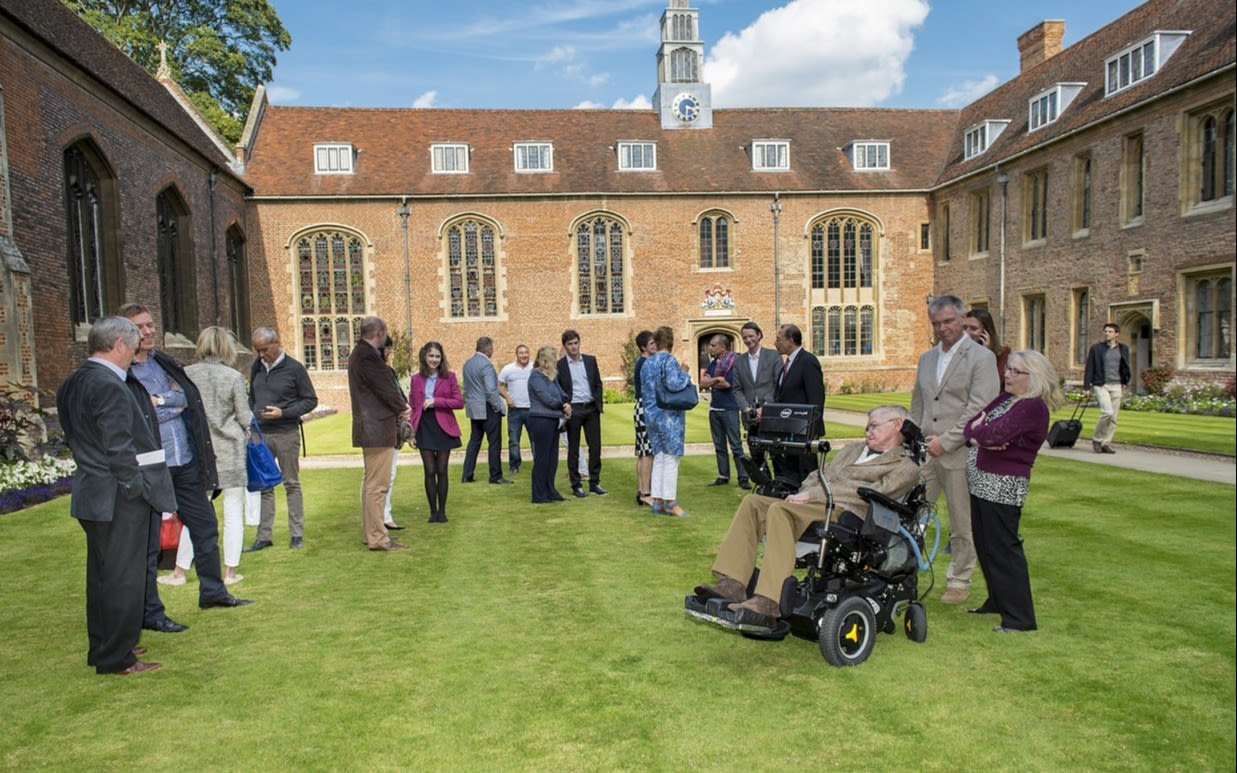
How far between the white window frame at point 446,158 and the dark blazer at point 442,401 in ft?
73.8

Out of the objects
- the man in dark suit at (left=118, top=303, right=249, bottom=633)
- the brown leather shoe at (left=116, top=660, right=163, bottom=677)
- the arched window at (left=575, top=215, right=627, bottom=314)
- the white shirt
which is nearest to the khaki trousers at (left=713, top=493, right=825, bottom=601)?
the brown leather shoe at (left=116, top=660, right=163, bottom=677)

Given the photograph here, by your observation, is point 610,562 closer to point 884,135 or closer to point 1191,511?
point 1191,511

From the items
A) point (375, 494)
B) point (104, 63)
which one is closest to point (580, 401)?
point (375, 494)

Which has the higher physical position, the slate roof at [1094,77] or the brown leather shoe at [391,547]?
the slate roof at [1094,77]

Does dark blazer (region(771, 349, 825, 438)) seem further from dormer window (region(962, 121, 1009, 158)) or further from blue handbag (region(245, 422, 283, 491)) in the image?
dormer window (region(962, 121, 1009, 158))

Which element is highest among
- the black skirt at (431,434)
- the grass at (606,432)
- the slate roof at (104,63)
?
the slate roof at (104,63)

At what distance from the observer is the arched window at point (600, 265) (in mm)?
29734

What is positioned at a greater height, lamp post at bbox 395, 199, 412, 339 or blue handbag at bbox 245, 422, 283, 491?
lamp post at bbox 395, 199, 412, 339

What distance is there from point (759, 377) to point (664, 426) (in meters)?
1.78

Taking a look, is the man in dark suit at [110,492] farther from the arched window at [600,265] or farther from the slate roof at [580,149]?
the arched window at [600,265]

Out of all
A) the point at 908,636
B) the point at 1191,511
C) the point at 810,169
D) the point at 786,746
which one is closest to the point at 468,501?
the point at 908,636

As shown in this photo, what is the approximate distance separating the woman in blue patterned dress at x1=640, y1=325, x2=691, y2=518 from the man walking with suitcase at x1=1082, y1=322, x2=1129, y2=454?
7088 mm

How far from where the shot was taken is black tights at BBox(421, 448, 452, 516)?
8.30 metres

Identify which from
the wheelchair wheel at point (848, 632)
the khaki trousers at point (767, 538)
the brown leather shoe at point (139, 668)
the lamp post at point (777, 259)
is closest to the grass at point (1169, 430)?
the wheelchair wheel at point (848, 632)
